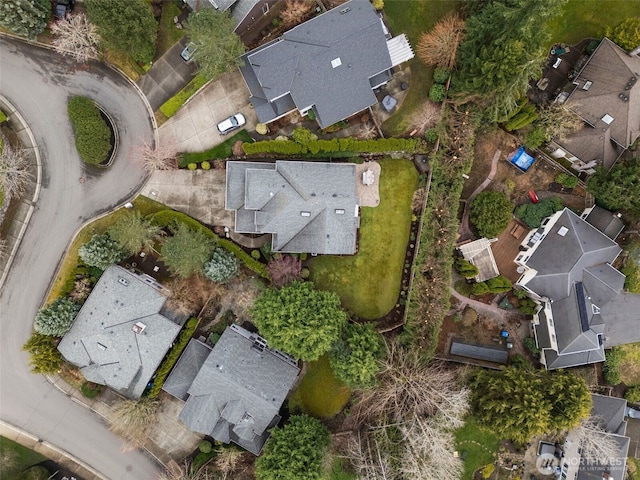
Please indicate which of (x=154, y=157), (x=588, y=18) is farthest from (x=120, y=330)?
(x=588, y=18)

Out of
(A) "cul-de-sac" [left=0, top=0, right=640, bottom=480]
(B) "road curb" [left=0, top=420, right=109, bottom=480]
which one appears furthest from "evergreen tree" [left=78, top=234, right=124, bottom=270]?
(B) "road curb" [left=0, top=420, right=109, bottom=480]

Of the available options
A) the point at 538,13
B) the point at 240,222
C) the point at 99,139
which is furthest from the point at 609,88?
the point at 99,139

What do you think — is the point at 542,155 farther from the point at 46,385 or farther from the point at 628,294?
the point at 46,385

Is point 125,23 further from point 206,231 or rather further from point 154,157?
point 206,231

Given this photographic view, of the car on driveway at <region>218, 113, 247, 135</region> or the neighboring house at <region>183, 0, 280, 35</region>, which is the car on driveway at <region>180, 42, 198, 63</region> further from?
the car on driveway at <region>218, 113, 247, 135</region>

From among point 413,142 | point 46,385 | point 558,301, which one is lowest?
point 558,301

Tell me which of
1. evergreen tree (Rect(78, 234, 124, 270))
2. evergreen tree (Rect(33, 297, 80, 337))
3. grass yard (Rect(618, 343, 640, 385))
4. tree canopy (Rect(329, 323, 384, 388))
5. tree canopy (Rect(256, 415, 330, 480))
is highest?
evergreen tree (Rect(78, 234, 124, 270))
